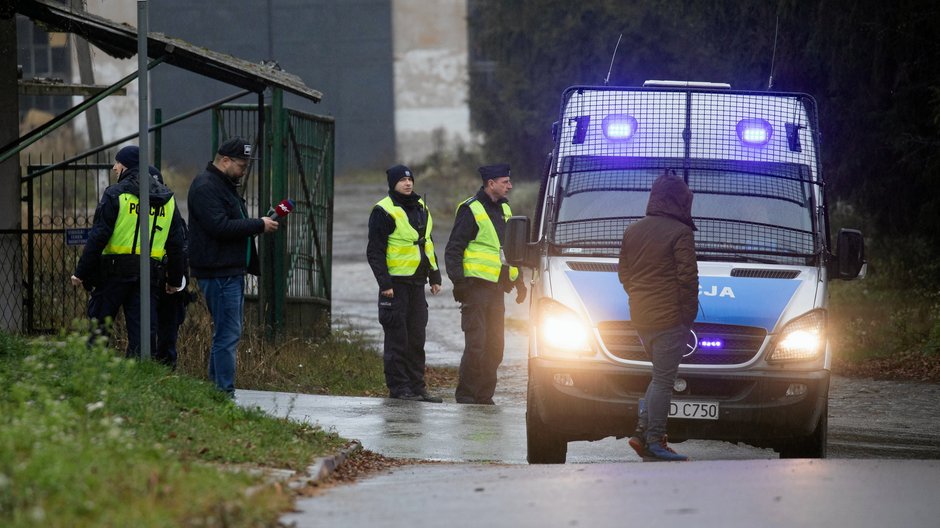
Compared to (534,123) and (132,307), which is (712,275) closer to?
(132,307)

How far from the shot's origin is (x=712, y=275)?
9242 millimetres

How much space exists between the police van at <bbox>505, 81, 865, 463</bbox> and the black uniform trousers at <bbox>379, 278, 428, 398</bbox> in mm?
2530

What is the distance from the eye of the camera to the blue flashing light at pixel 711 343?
8906 millimetres

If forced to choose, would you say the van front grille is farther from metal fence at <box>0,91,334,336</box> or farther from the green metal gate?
metal fence at <box>0,91,334,336</box>

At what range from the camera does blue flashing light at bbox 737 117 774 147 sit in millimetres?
10078

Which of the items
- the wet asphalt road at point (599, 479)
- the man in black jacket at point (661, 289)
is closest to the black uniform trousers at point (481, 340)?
the wet asphalt road at point (599, 479)

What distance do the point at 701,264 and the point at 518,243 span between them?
118 centimetres

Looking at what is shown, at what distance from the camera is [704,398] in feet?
29.2

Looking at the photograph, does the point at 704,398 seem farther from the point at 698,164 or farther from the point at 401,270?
the point at 401,270

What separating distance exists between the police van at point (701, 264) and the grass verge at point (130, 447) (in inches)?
62.5

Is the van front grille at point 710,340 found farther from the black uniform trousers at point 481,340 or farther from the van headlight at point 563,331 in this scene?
the black uniform trousers at point 481,340

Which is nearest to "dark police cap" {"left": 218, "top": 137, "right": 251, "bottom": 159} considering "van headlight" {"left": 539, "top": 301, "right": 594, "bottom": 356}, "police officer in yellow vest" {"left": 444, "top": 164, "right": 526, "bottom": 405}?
"police officer in yellow vest" {"left": 444, "top": 164, "right": 526, "bottom": 405}

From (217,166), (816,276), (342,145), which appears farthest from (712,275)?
(342,145)

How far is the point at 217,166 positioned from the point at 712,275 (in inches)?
141
